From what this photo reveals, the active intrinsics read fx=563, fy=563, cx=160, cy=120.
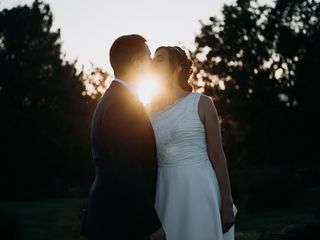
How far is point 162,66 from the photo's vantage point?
480 cm

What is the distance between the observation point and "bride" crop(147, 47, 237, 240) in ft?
14.7

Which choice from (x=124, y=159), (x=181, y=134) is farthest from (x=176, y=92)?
(x=124, y=159)

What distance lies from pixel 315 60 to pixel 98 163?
115ft

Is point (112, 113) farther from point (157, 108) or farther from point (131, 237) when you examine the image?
point (157, 108)

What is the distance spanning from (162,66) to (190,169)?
2.99 ft

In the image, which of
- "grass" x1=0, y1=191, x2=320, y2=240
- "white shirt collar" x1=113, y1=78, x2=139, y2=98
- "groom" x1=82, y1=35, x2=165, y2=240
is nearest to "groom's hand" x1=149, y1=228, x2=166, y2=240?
"groom" x1=82, y1=35, x2=165, y2=240

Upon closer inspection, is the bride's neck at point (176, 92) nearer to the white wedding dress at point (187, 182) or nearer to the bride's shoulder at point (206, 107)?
the white wedding dress at point (187, 182)

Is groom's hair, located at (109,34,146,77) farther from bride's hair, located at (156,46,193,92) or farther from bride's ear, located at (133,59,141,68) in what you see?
bride's hair, located at (156,46,193,92)

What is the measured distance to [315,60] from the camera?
37.0 metres

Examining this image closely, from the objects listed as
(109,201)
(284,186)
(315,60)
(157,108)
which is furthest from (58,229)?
(315,60)

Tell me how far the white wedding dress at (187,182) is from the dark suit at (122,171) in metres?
0.84

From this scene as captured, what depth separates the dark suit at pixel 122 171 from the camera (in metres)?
3.52

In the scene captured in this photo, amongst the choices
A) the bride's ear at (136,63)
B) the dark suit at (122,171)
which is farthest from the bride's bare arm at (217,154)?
the bride's ear at (136,63)

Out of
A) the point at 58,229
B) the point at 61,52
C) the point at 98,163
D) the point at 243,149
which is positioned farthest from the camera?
the point at 61,52
